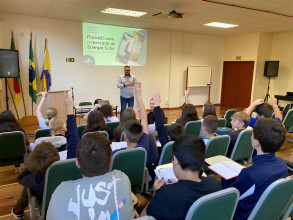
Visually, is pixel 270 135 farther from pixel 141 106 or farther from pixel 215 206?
pixel 141 106

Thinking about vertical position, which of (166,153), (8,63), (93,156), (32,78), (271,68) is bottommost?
(166,153)

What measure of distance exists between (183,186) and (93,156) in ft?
1.68

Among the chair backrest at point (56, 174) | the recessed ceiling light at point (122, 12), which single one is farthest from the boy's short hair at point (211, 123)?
the recessed ceiling light at point (122, 12)

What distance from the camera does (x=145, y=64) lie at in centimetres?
813

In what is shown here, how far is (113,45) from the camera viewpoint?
7.18 m

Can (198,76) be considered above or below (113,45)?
below

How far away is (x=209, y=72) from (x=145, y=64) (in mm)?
3135

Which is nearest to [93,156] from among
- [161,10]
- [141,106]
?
[141,106]

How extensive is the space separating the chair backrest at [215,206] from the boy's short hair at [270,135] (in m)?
0.58

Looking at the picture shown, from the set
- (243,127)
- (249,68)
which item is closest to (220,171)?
(243,127)

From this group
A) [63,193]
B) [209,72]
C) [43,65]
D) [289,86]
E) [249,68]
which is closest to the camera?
[63,193]

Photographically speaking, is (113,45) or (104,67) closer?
(113,45)

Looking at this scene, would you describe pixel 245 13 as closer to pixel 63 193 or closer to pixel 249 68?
pixel 249 68

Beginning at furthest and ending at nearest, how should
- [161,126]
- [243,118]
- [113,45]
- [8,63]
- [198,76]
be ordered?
[198,76] < [113,45] < [8,63] < [243,118] < [161,126]
